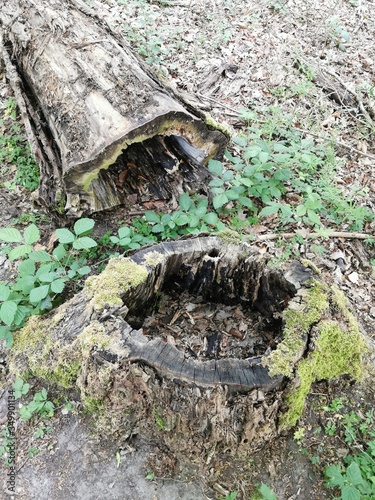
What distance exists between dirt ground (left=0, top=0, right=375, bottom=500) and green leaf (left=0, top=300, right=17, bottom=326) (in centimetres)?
50

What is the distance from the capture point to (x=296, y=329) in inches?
92.7

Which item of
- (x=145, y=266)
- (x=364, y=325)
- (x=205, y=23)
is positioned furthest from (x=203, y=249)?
(x=205, y=23)

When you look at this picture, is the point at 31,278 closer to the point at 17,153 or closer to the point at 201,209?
the point at 201,209

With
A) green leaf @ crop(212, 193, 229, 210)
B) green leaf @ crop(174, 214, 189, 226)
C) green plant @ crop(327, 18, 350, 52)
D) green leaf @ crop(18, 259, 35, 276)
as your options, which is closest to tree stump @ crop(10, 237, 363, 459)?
green leaf @ crop(18, 259, 35, 276)

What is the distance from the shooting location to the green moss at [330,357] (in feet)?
7.52

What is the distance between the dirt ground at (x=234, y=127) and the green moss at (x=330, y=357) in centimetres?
20

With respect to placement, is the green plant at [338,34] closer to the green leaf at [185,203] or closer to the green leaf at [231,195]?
the green leaf at [231,195]

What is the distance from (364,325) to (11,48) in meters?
4.54

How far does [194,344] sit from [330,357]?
937mm

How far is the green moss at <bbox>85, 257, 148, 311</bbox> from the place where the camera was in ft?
8.02

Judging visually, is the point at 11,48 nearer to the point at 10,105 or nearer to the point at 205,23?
the point at 10,105

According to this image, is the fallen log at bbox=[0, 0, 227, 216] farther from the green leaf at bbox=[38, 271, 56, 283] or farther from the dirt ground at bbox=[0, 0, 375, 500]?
the green leaf at bbox=[38, 271, 56, 283]

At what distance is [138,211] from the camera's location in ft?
12.8

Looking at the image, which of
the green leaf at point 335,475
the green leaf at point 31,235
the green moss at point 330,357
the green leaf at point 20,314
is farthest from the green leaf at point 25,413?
the green leaf at point 335,475
